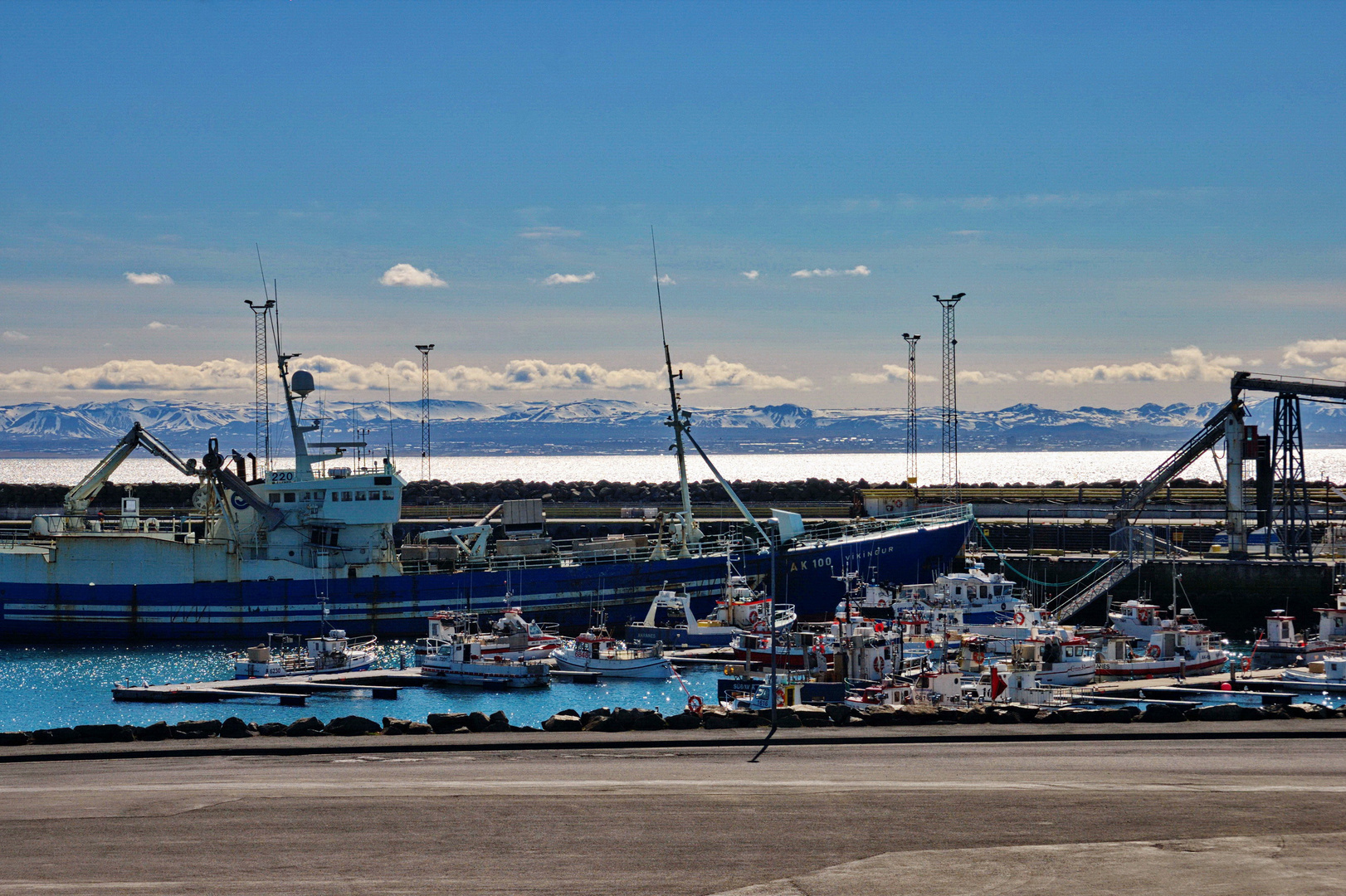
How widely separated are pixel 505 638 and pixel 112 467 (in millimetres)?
24957

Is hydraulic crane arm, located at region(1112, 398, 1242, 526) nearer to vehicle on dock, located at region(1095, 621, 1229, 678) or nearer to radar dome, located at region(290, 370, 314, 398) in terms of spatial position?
vehicle on dock, located at region(1095, 621, 1229, 678)

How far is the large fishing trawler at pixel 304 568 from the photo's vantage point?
55344mm

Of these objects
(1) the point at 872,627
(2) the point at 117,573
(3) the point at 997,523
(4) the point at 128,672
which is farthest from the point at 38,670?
(3) the point at 997,523

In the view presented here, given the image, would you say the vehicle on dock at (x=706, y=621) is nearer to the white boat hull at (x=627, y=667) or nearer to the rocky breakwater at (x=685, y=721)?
the white boat hull at (x=627, y=667)

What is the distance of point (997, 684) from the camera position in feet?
124

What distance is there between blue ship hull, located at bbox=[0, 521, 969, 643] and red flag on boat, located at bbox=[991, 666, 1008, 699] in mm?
21296

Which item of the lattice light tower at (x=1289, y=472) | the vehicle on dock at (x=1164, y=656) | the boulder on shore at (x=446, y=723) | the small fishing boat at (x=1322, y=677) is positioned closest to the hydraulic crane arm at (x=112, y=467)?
the boulder on shore at (x=446, y=723)

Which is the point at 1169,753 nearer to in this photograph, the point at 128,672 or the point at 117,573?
the point at 128,672

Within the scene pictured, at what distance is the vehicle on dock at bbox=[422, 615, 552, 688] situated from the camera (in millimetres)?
44906

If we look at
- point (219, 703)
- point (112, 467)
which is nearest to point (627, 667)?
point (219, 703)

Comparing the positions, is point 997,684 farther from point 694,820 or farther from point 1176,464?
point 1176,464

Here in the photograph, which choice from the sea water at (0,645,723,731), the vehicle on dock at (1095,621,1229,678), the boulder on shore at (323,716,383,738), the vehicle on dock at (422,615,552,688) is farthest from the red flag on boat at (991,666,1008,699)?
the boulder on shore at (323,716,383,738)

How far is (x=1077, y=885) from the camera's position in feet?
42.8

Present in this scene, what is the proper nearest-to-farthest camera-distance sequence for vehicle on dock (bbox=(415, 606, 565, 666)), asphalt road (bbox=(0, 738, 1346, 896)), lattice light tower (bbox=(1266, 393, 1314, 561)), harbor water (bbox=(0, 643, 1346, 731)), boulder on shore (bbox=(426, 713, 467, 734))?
asphalt road (bbox=(0, 738, 1346, 896)) → boulder on shore (bbox=(426, 713, 467, 734)) → harbor water (bbox=(0, 643, 1346, 731)) → vehicle on dock (bbox=(415, 606, 565, 666)) → lattice light tower (bbox=(1266, 393, 1314, 561))
